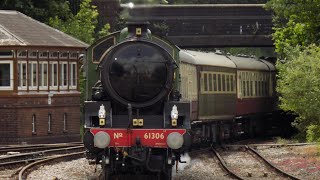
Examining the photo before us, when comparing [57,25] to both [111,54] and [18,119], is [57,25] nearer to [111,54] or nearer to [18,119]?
[18,119]

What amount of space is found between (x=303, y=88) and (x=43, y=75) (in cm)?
1097

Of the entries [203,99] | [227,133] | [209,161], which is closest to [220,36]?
[227,133]

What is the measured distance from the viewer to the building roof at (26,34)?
31244 mm

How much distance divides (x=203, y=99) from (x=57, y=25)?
20.4m

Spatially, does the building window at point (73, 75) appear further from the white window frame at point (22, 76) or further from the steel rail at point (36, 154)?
the steel rail at point (36, 154)

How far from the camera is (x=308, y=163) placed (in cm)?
1955


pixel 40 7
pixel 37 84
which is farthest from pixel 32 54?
pixel 40 7

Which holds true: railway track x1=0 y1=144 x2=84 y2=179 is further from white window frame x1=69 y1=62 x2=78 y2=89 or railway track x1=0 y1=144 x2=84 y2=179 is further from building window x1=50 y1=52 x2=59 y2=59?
white window frame x1=69 y1=62 x2=78 y2=89

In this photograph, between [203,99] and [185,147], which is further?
[203,99]

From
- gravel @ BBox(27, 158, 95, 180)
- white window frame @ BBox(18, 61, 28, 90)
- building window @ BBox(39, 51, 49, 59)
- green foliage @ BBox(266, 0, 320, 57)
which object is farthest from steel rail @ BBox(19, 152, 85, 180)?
green foliage @ BBox(266, 0, 320, 57)

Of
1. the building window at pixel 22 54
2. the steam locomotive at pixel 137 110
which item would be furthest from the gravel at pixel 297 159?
the building window at pixel 22 54

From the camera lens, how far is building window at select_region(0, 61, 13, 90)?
31453 mm

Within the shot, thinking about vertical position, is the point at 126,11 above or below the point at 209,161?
above

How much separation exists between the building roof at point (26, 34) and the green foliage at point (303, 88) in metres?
9.18
